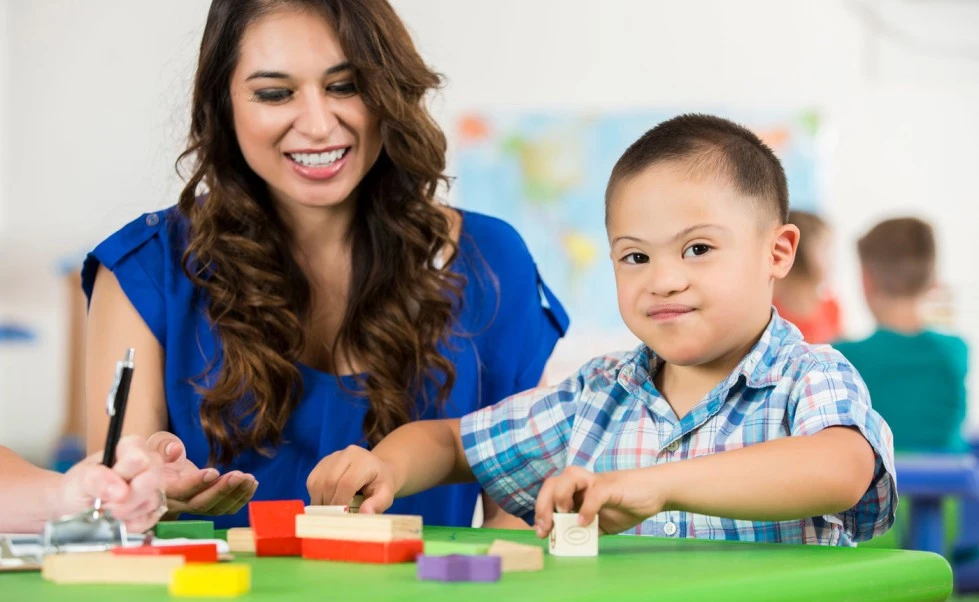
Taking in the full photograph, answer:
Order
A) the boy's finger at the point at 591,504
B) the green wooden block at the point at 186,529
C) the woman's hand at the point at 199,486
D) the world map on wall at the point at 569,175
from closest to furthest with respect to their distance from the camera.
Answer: the boy's finger at the point at 591,504
the green wooden block at the point at 186,529
the woman's hand at the point at 199,486
the world map on wall at the point at 569,175

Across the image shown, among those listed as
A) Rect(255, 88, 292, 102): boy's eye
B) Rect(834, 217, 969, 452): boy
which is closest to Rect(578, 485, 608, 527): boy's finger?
Rect(255, 88, 292, 102): boy's eye

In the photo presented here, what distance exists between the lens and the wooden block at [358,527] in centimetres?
82

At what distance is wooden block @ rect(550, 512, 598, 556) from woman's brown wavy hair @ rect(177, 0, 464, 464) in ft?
2.36

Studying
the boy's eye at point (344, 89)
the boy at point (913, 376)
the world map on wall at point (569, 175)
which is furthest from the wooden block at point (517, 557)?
the world map on wall at point (569, 175)

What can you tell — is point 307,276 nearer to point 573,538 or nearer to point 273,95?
point 273,95

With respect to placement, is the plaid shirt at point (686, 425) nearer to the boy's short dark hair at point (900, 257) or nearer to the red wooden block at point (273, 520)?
A: the red wooden block at point (273, 520)

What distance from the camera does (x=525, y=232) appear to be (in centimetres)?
542

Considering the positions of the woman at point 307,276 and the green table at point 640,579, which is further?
the woman at point 307,276

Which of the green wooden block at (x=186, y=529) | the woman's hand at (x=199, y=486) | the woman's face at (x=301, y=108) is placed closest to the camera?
the green wooden block at (x=186, y=529)

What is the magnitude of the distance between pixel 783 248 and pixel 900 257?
2273mm

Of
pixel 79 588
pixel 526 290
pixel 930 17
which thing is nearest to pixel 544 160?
pixel 930 17

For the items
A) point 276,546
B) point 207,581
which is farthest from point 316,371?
point 207,581

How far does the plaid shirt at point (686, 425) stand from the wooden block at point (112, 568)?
56 centimetres

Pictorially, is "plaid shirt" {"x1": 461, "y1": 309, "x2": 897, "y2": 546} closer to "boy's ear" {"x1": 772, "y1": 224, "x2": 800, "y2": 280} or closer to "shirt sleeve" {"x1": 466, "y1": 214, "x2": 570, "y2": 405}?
"boy's ear" {"x1": 772, "y1": 224, "x2": 800, "y2": 280}
